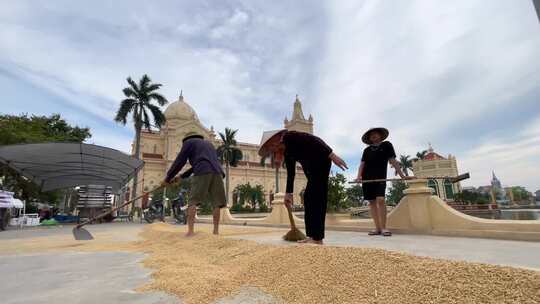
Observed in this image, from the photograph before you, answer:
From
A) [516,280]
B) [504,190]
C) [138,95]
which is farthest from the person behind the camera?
[504,190]

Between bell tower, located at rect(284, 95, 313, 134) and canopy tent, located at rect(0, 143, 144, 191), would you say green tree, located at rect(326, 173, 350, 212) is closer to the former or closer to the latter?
canopy tent, located at rect(0, 143, 144, 191)

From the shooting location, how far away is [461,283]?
4.16 feet

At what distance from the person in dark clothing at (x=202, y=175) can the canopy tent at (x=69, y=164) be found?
8.51 m

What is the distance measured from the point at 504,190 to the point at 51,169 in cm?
12142

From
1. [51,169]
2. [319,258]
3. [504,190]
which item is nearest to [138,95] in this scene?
[51,169]

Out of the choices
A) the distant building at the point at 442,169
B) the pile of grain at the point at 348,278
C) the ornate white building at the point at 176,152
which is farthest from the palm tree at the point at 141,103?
the distant building at the point at 442,169

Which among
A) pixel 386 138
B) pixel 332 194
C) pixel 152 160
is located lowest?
pixel 332 194

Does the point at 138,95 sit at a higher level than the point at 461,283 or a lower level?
higher

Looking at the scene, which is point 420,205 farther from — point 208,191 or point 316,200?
point 208,191

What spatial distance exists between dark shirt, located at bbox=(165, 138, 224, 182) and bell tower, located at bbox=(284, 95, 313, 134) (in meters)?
57.4

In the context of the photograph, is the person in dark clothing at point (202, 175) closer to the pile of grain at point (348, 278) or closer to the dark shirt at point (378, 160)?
the pile of grain at point (348, 278)

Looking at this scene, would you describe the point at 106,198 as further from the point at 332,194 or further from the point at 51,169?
the point at 332,194

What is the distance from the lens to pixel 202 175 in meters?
4.43

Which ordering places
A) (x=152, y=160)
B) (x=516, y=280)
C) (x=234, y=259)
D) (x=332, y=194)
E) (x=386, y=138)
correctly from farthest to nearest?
(x=152, y=160) → (x=332, y=194) → (x=386, y=138) → (x=234, y=259) → (x=516, y=280)
